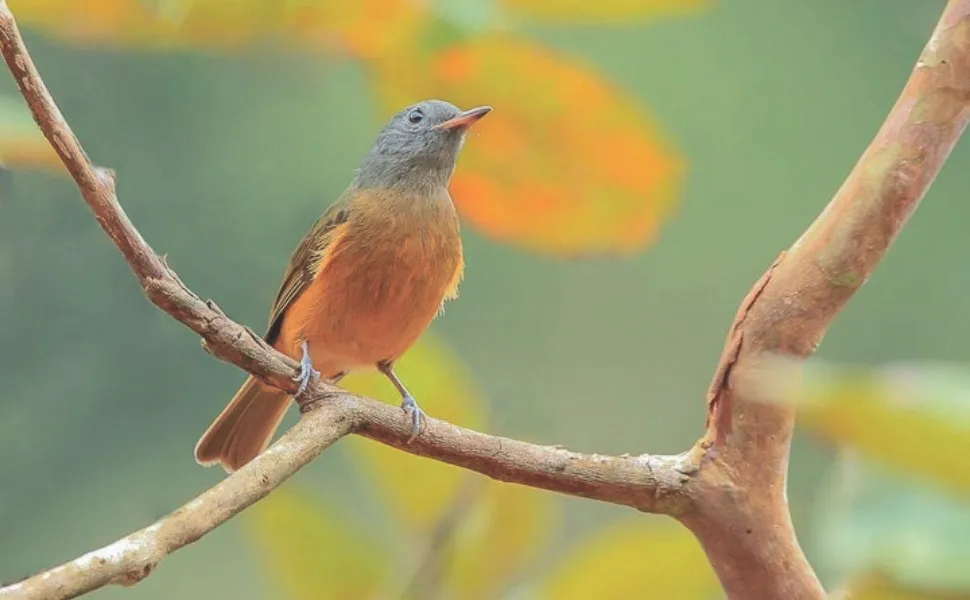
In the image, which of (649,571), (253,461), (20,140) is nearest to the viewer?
(253,461)

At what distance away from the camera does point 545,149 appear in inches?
80.0

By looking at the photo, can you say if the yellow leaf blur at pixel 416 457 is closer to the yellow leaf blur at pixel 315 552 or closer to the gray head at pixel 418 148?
the yellow leaf blur at pixel 315 552

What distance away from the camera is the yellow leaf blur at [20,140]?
2.92ft

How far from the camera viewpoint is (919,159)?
3.66 feet

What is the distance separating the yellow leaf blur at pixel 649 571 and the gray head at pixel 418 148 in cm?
63

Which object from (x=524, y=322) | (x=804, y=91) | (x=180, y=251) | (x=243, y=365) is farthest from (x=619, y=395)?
(x=243, y=365)

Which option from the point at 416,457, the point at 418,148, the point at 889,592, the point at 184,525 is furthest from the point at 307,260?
the point at 889,592

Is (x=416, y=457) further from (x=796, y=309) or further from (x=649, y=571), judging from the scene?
(x=796, y=309)

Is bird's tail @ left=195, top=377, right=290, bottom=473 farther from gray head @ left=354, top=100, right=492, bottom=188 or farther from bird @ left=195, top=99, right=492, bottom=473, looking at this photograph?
gray head @ left=354, top=100, right=492, bottom=188

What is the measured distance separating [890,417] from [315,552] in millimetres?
1463

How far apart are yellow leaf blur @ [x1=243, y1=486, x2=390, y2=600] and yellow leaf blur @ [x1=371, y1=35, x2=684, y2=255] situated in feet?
2.56

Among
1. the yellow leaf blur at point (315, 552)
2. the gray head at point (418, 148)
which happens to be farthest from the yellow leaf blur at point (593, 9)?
the yellow leaf blur at point (315, 552)

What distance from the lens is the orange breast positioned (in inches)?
54.5

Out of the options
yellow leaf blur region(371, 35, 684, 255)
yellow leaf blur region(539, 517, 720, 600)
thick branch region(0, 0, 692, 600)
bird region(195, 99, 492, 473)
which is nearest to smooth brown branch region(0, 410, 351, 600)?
thick branch region(0, 0, 692, 600)
